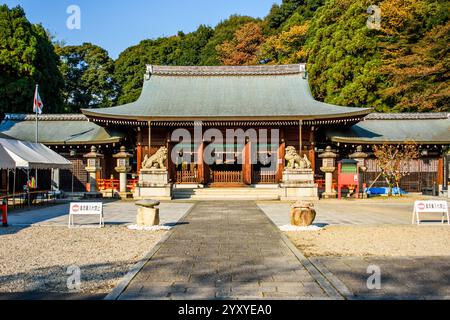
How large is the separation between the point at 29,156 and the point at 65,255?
11.0m

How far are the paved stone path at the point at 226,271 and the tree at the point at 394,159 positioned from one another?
51.9 ft

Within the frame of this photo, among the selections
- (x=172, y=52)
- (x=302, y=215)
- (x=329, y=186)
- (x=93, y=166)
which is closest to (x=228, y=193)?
(x=329, y=186)

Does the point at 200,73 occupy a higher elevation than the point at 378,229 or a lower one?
higher

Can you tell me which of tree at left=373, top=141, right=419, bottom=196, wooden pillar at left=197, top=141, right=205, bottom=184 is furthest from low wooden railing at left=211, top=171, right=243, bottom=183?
tree at left=373, top=141, right=419, bottom=196

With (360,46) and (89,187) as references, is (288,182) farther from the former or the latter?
(360,46)

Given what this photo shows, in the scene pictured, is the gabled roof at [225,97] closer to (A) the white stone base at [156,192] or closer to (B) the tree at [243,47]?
(A) the white stone base at [156,192]

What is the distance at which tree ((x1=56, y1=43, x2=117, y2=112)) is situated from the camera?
53103 millimetres

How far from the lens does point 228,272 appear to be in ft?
21.0

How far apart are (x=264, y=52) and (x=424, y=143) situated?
30919 millimetres

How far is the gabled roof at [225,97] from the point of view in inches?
920

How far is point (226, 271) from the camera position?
646 centimetres

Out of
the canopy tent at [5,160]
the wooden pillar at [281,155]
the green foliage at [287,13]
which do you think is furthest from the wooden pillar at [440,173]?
the green foliage at [287,13]

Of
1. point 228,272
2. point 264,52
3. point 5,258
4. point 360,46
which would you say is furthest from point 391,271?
point 264,52

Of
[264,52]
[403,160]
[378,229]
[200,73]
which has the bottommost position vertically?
[378,229]
